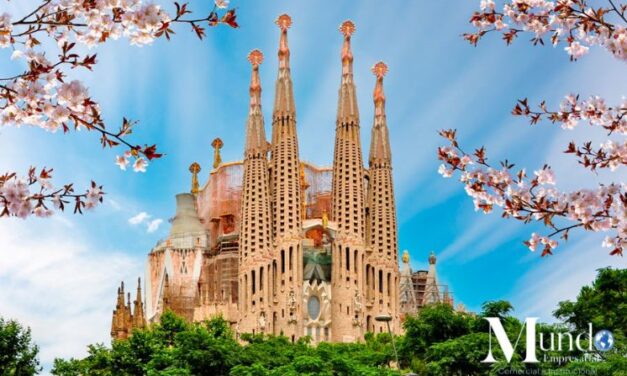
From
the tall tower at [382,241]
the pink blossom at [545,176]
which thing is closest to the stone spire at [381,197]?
the tall tower at [382,241]

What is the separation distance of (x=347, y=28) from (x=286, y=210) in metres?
12.9

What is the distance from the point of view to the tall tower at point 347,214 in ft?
174

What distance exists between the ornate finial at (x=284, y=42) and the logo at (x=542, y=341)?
32571 mm

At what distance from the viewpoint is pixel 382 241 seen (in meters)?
55.4

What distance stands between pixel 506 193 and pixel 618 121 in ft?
4.47

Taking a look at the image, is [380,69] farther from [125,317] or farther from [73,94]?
[73,94]

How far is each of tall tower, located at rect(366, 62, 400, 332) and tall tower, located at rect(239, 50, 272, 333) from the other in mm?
6219

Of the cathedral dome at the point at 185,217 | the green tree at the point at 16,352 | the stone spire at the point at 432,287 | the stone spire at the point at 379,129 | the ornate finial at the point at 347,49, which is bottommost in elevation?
the green tree at the point at 16,352

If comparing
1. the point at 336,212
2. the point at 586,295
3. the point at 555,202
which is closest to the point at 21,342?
the point at 586,295

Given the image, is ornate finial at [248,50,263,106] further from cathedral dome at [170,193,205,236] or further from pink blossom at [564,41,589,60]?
pink blossom at [564,41,589,60]

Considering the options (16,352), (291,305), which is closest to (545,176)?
(16,352)

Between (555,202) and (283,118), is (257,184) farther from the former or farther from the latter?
(555,202)

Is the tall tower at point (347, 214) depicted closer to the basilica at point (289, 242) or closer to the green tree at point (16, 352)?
the basilica at point (289, 242)

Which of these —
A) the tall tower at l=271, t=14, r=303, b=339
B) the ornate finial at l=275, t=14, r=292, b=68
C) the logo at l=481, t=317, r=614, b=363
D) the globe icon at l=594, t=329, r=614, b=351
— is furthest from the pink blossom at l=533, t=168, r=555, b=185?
the ornate finial at l=275, t=14, r=292, b=68
